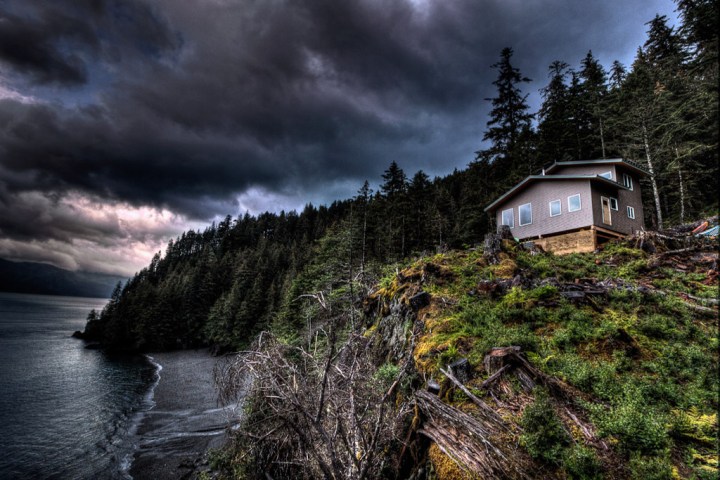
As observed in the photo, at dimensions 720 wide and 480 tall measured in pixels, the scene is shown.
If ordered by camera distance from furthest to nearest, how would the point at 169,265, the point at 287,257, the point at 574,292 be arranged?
1. the point at 169,265
2. the point at 287,257
3. the point at 574,292

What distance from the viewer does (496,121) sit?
31406mm

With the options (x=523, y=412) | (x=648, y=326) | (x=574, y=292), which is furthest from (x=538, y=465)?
(x=574, y=292)

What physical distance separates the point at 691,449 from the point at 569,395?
55.5 inches

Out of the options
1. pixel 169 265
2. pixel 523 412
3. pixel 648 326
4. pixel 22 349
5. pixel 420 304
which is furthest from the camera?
pixel 169 265

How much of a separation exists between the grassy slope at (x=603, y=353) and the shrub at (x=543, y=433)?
15 mm

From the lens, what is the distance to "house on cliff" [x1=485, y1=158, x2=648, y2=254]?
696 inches

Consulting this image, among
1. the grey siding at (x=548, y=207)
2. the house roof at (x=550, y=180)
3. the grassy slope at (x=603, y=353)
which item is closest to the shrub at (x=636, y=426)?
the grassy slope at (x=603, y=353)

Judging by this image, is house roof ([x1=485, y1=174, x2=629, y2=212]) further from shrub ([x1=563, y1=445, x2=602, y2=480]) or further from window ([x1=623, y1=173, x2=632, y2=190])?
shrub ([x1=563, y1=445, x2=602, y2=480])

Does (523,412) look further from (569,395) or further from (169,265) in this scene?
(169,265)

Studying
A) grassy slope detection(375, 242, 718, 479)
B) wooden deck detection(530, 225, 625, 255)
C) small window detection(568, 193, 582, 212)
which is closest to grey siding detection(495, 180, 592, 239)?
small window detection(568, 193, 582, 212)

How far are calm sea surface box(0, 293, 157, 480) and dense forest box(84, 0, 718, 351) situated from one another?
15.0 m

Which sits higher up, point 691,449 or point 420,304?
point 420,304

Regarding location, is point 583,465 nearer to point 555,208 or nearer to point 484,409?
point 484,409

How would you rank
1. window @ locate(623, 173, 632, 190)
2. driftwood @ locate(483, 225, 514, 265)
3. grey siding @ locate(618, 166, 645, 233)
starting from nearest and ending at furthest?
driftwood @ locate(483, 225, 514, 265)
grey siding @ locate(618, 166, 645, 233)
window @ locate(623, 173, 632, 190)
